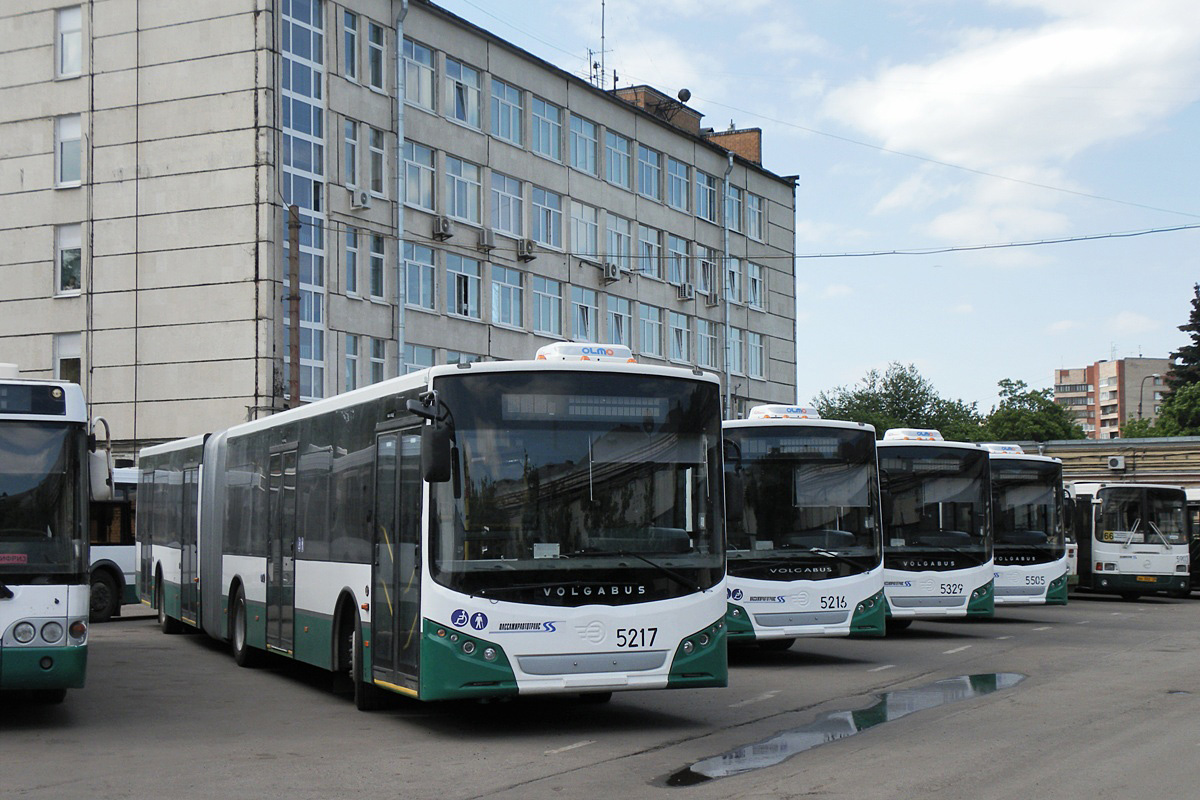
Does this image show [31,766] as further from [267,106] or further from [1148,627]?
[267,106]

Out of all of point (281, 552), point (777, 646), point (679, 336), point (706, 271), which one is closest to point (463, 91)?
point (679, 336)

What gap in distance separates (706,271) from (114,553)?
34671mm

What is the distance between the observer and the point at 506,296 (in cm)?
4622

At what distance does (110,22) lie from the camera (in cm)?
4056

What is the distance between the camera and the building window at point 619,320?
51.3 metres

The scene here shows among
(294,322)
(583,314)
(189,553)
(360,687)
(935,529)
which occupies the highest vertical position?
(583,314)

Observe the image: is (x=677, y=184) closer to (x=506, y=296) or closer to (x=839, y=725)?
(x=506, y=296)

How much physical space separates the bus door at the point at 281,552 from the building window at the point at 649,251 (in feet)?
122

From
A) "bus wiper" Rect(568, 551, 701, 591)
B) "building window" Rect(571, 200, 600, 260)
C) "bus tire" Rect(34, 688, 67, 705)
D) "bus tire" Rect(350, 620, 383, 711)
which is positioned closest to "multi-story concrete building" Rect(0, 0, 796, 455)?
"building window" Rect(571, 200, 600, 260)

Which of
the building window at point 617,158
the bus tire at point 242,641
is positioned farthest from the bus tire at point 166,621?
the building window at point 617,158

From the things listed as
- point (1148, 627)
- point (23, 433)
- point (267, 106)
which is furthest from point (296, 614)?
point (267, 106)

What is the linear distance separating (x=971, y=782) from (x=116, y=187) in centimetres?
3529

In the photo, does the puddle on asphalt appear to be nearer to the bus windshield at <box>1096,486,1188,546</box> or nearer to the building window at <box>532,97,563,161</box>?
the bus windshield at <box>1096,486,1188,546</box>

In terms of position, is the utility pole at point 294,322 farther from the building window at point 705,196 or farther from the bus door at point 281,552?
the building window at point 705,196
